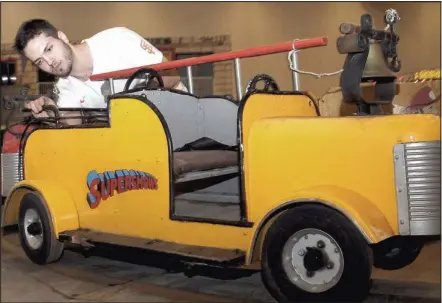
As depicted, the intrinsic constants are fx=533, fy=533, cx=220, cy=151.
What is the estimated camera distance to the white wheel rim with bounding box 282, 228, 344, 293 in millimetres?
2459

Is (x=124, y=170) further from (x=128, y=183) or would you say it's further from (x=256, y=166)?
(x=256, y=166)

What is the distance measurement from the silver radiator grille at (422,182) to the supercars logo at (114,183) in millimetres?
1381

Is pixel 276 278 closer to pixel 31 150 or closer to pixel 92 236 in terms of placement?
pixel 92 236

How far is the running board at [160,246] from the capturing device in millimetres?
2672

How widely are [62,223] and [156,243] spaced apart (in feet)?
2.55

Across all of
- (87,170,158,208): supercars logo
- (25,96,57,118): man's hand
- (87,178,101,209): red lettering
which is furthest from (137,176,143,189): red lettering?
(25,96,57,118): man's hand

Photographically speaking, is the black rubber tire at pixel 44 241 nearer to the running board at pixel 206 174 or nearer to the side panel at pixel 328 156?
the running board at pixel 206 174

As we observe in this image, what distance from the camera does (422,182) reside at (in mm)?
2385

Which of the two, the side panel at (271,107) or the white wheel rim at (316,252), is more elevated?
the side panel at (271,107)

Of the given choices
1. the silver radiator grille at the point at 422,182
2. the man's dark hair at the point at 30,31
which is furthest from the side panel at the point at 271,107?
the man's dark hair at the point at 30,31

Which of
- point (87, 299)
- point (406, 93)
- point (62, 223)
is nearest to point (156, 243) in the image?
point (87, 299)

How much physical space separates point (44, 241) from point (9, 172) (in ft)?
2.99

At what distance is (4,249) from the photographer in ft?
13.5

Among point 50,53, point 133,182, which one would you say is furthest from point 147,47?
point 133,182
